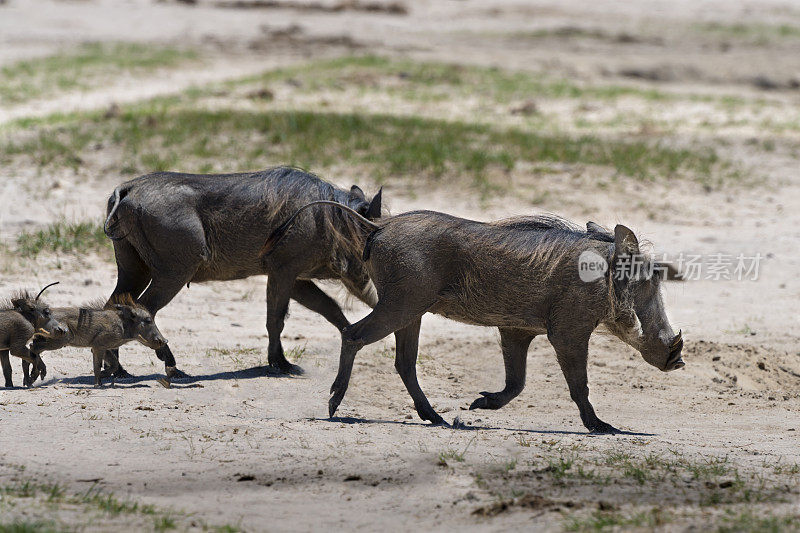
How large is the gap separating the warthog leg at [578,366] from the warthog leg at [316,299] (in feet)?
6.31

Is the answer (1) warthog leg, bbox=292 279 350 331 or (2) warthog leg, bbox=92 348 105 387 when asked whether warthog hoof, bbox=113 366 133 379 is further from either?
(1) warthog leg, bbox=292 279 350 331

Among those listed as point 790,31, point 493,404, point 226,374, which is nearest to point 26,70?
point 226,374

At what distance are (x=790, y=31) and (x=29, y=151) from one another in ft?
73.4

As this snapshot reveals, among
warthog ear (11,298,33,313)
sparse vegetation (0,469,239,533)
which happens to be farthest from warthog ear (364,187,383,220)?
sparse vegetation (0,469,239,533)

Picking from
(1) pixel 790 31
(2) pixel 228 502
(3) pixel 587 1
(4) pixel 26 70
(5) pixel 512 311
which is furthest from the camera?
(3) pixel 587 1

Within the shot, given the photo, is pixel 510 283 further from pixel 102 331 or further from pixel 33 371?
pixel 33 371

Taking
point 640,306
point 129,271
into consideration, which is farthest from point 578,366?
point 129,271

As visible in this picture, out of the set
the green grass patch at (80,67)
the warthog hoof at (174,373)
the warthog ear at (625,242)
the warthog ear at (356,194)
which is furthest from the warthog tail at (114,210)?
the green grass patch at (80,67)

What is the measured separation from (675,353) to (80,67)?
1621 centimetres

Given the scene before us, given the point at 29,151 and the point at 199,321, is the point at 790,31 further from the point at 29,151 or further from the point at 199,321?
the point at 199,321

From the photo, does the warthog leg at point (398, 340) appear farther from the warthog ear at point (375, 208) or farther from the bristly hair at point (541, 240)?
the warthog ear at point (375, 208)

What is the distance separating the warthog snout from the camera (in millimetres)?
5949

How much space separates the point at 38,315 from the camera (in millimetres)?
5984

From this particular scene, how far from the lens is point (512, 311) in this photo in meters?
5.80
